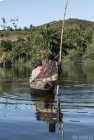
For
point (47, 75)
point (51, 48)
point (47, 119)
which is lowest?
point (47, 119)

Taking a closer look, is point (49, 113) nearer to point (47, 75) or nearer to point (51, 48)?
point (47, 75)

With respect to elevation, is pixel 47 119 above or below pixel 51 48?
below

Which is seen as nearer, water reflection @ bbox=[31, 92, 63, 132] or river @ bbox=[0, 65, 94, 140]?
river @ bbox=[0, 65, 94, 140]

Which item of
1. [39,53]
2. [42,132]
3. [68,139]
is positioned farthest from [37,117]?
[39,53]

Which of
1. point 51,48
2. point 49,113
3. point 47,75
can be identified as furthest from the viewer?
point 51,48

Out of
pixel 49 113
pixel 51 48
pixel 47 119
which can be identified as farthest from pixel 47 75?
pixel 51 48

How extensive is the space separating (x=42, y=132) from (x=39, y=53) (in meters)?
116

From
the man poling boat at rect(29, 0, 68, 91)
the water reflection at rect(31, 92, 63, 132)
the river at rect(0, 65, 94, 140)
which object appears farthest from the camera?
the man poling boat at rect(29, 0, 68, 91)

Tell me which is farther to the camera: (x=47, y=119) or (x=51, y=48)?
(x=51, y=48)

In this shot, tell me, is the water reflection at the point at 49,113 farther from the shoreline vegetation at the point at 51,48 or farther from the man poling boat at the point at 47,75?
the shoreline vegetation at the point at 51,48

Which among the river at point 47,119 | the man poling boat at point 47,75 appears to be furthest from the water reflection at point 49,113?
the man poling boat at point 47,75

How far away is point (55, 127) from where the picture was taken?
16328 millimetres

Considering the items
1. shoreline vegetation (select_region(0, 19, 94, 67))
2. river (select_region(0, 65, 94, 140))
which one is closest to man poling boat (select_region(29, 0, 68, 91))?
river (select_region(0, 65, 94, 140))

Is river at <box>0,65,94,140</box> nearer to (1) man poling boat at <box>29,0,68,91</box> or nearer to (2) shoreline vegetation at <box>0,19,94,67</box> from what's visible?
(1) man poling boat at <box>29,0,68,91</box>
